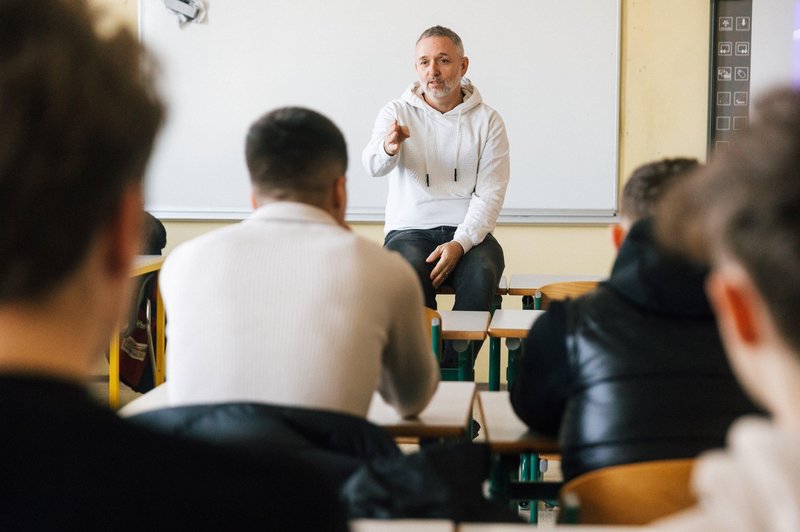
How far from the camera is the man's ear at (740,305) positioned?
28.4 inches

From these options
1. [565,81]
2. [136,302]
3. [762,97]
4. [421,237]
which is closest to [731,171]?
[762,97]

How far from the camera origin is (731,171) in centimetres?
70

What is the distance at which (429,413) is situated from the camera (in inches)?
82.7

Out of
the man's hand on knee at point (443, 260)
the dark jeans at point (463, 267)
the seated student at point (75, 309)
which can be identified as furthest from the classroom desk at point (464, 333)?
the seated student at point (75, 309)

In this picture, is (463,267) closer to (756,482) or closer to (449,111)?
(449,111)

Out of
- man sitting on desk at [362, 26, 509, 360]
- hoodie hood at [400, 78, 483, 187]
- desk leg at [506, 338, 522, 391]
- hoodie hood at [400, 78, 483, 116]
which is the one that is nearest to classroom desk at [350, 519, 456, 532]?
desk leg at [506, 338, 522, 391]

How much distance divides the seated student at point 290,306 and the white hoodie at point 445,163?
262cm

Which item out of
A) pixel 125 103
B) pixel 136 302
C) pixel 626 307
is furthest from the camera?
pixel 136 302

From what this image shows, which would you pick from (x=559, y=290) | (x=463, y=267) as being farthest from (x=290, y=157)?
(x=463, y=267)

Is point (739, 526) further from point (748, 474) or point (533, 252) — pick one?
point (533, 252)

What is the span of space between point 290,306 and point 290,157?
36 cm

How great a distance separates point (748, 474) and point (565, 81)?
16.8 ft

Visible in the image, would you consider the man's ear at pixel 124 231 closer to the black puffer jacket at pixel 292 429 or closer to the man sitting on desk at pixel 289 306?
the black puffer jacket at pixel 292 429

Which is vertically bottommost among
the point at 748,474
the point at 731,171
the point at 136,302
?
the point at 136,302
